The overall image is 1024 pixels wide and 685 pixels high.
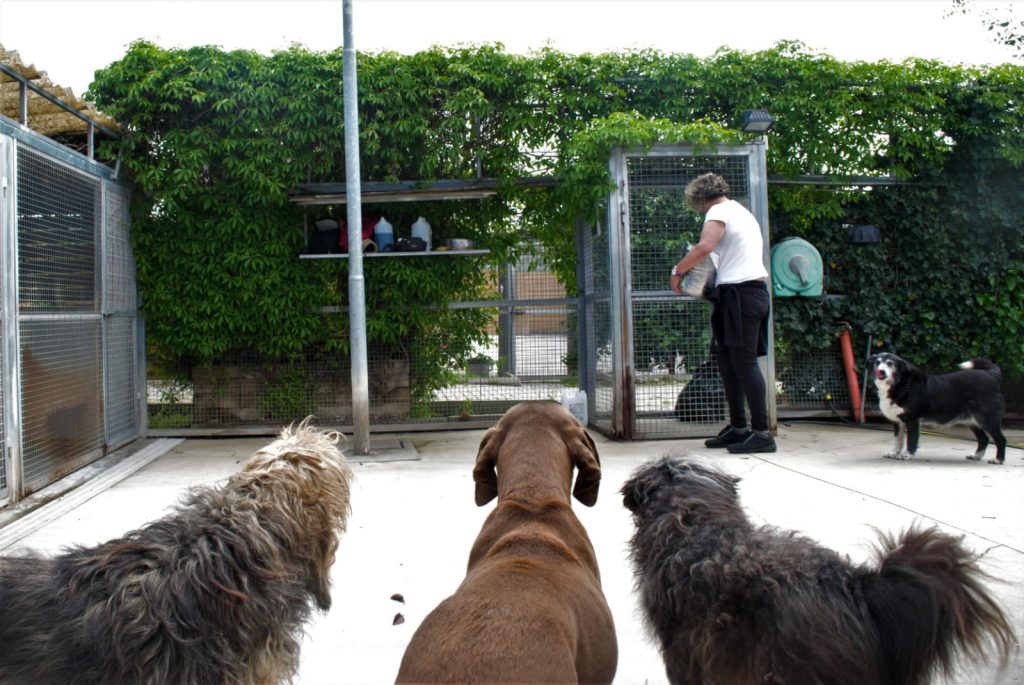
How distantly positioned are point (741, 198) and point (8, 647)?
7053 millimetres

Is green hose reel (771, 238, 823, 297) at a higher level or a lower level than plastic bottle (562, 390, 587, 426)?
higher

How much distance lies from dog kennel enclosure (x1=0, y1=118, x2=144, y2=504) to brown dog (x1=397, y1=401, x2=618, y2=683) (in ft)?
13.0

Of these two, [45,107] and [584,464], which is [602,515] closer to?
[584,464]

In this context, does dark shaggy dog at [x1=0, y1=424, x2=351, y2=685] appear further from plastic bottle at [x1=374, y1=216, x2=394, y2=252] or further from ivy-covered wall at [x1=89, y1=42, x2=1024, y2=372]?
plastic bottle at [x1=374, y1=216, x2=394, y2=252]

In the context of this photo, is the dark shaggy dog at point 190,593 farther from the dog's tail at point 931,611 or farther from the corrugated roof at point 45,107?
the corrugated roof at point 45,107

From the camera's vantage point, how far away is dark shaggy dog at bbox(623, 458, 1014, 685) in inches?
72.6

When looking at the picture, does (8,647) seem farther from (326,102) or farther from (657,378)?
(326,102)

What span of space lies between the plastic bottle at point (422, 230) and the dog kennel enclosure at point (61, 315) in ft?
9.11

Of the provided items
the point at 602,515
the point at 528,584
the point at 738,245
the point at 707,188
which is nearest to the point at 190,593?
the point at 528,584

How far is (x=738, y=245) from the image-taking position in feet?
21.1

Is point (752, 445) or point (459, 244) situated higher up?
point (459, 244)

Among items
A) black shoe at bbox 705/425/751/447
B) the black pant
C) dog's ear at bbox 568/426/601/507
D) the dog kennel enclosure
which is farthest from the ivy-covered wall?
dog's ear at bbox 568/426/601/507

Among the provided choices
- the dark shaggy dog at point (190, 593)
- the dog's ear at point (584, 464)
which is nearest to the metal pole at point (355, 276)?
the dog's ear at point (584, 464)

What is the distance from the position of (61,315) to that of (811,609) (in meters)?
5.85
